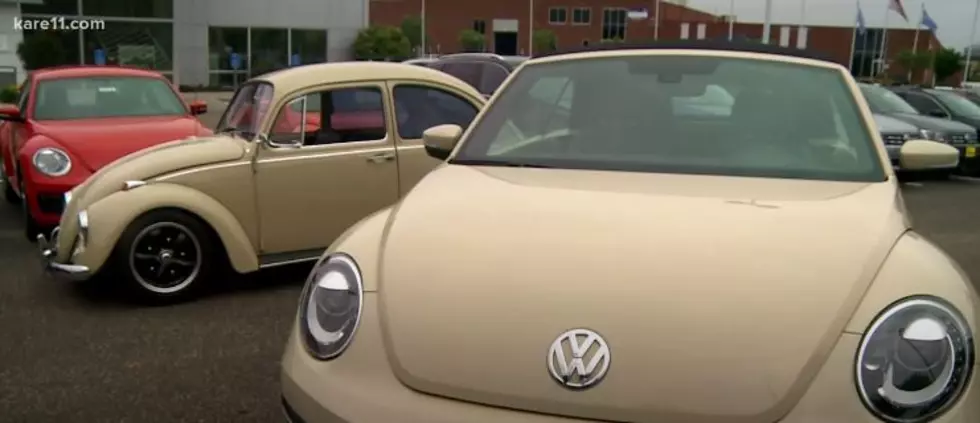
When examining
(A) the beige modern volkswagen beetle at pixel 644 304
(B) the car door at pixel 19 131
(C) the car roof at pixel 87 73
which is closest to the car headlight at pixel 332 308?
(A) the beige modern volkswagen beetle at pixel 644 304

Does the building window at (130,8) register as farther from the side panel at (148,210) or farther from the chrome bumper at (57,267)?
the side panel at (148,210)

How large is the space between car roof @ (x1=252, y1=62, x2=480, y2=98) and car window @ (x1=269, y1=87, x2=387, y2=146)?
3.3 inches

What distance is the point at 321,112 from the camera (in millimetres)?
6082

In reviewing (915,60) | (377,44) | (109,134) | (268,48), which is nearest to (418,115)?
(109,134)

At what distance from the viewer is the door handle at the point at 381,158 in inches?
239

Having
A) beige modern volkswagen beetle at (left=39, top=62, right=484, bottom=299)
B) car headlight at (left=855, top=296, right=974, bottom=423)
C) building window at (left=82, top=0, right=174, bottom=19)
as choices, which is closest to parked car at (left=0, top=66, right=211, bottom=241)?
beige modern volkswagen beetle at (left=39, top=62, right=484, bottom=299)

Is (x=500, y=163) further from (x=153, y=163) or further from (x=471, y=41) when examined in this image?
(x=471, y=41)

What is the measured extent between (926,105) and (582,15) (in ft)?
252

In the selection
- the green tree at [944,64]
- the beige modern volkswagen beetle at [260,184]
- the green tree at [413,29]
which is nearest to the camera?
the beige modern volkswagen beetle at [260,184]

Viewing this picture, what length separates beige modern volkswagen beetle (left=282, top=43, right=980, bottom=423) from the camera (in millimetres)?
2195

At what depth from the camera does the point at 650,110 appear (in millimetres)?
3641

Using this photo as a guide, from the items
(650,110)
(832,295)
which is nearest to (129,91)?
(650,110)

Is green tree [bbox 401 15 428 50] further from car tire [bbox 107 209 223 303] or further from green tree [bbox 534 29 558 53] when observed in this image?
car tire [bbox 107 209 223 303]

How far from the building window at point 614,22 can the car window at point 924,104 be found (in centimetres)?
7448
